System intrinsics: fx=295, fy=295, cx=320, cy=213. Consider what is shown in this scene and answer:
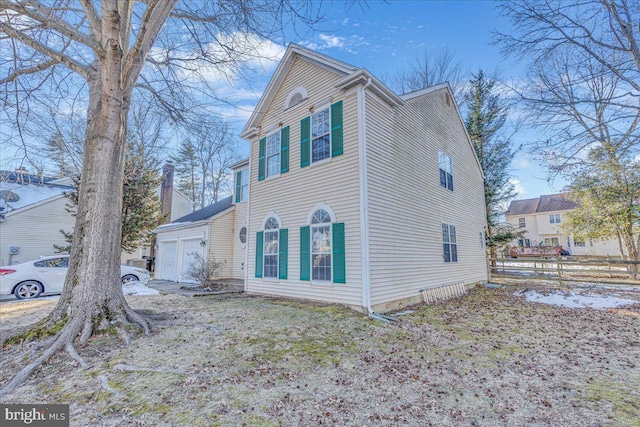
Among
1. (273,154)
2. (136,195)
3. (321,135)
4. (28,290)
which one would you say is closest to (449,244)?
(321,135)

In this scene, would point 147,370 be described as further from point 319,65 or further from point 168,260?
point 168,260

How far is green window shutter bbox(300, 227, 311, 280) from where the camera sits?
8.32m

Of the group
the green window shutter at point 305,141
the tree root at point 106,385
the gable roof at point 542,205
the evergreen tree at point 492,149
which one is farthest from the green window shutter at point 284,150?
the gable roof at point 542,205

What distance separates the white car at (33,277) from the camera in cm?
955

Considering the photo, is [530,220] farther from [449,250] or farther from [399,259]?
[399,259]

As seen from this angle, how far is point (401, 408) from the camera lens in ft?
10.4

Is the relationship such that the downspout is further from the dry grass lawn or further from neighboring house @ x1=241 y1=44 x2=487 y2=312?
the dry grass lawn

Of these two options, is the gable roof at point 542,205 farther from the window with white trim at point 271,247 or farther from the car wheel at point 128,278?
the car wheel at point 128,278

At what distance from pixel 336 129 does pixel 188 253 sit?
10454mm

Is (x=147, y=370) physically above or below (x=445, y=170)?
below

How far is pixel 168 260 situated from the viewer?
15.9m

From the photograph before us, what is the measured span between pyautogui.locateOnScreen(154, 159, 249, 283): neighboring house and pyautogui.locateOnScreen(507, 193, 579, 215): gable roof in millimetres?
33231

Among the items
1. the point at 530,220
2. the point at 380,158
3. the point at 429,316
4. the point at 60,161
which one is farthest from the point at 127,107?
the point at 530,220

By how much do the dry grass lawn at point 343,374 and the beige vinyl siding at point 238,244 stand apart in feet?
23.5
